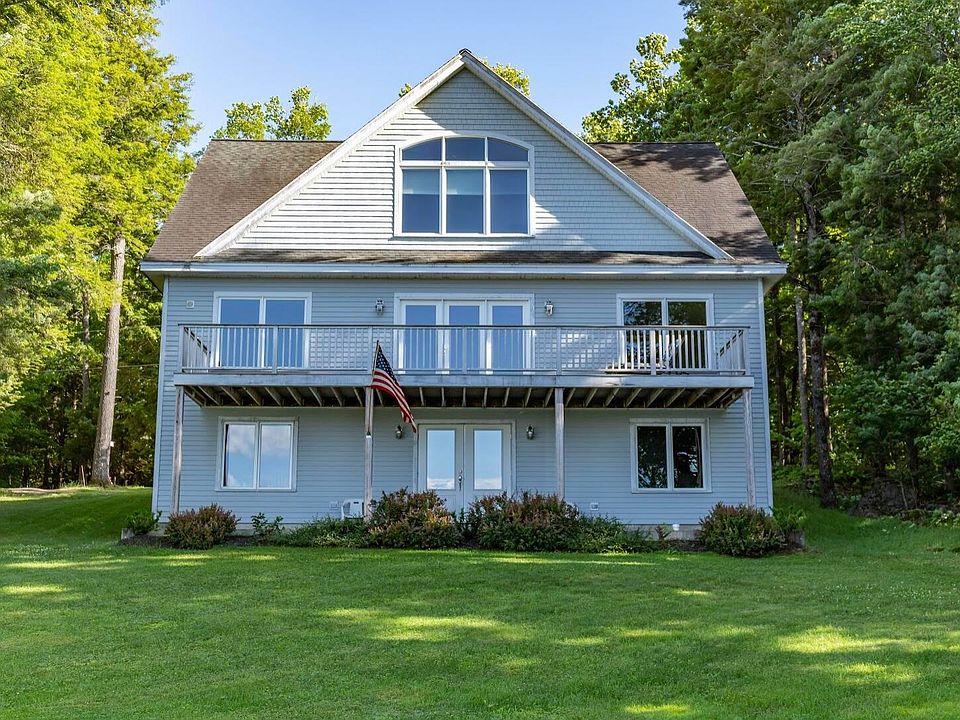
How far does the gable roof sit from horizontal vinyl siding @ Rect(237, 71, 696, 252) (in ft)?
1.46

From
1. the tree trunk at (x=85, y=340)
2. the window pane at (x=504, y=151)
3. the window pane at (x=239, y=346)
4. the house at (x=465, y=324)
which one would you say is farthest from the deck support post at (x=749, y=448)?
the tree trunk at (x=85, y=340)

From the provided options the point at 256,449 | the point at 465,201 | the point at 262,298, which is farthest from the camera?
the point at 465,201

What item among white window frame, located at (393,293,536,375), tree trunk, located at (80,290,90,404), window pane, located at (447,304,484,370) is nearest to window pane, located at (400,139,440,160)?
white window frame, located at (393,293,536,375)

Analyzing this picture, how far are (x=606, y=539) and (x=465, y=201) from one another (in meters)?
7.93

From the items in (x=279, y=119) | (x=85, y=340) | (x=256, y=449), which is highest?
(x=279, y=119)

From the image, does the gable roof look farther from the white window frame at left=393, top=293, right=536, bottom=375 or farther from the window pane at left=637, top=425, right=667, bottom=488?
the window pane at left=637, top=425, right=667, bottom=488

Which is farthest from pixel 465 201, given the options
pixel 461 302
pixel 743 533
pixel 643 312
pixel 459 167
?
pixel 743 533

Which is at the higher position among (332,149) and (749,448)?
(332,149)

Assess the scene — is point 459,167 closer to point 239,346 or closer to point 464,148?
point 464,148

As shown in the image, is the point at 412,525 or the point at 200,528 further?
the point at 200,528

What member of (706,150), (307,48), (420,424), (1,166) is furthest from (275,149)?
(706,150)

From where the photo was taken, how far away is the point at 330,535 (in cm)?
1559

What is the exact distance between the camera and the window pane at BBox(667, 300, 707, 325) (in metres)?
18.5

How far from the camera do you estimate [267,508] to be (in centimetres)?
1777
